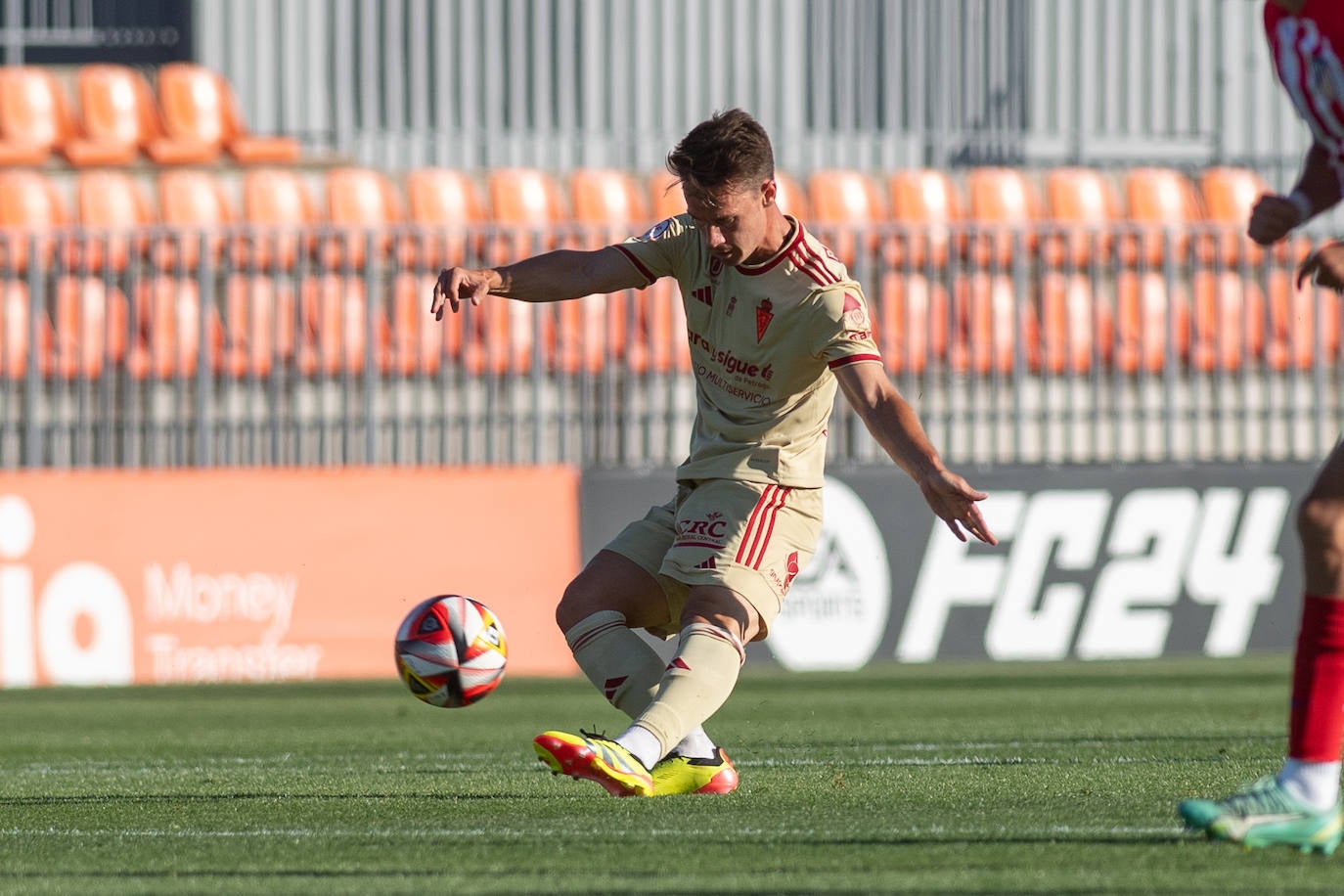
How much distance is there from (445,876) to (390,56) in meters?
16.8

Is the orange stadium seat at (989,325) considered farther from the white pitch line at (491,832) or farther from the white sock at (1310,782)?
the white sock at (1310,782)

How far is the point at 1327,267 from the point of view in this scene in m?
3.99

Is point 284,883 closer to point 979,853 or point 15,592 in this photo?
point 979,853

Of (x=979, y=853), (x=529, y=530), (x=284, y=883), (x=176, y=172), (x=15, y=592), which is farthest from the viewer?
(x=176, y=172)

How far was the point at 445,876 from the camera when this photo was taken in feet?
13.1

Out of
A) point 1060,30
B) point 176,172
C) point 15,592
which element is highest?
point 1060,30

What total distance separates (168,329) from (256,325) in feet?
1.96

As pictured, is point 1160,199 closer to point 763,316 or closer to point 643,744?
point 763,316

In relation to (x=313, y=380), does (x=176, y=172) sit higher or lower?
higher

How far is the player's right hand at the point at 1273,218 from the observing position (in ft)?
13.9

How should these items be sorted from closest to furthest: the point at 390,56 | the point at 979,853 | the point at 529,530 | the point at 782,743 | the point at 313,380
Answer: the point at 979,853
the point at 782,743
the point at 529,530
the point at 313,380
the point at 390,56

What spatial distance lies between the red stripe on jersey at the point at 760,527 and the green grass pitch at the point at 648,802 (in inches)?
26.2

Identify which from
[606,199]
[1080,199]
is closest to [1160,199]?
[1080,199]

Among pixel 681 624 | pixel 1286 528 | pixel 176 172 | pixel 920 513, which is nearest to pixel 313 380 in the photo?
pixel 176 172
